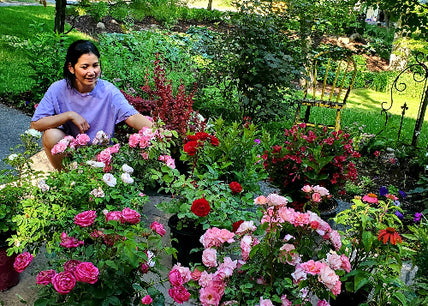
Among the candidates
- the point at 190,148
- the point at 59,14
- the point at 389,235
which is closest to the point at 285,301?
the point at 389,235

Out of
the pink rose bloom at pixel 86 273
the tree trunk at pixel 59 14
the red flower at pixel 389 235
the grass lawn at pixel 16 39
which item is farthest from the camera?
the grass lawn at pixel 16 39

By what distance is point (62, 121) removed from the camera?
3006 millimetres

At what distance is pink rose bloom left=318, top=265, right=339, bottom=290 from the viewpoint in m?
1.59

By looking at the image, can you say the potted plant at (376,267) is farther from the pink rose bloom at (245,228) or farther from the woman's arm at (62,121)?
the woman's arm at (62,121)

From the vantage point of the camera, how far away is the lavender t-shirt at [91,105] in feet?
10.3

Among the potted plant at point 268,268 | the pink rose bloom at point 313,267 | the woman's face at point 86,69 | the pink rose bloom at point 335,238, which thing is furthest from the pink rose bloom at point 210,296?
the woman's face at point 86,69

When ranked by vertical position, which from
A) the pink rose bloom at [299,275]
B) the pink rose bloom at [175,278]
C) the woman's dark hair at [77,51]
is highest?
the woman's dark hair at [77,51]

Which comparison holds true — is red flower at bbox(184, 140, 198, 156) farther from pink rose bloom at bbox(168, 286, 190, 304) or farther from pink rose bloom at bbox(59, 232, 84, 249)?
pink rose bloom at bbox(168, 286, 190, 304)

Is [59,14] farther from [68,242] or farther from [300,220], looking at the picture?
[300,220]

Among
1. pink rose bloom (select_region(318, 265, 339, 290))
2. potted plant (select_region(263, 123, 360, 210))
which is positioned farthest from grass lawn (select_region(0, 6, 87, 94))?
pink rose bloom (select_region(318, 265, 339, 290))

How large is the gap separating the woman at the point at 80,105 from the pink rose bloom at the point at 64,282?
147 centimetres

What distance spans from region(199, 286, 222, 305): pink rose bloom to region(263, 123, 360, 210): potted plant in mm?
1522

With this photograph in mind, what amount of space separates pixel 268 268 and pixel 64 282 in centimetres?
81

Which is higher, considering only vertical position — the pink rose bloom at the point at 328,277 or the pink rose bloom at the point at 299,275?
the pink rose bloom at the point at 328,277
